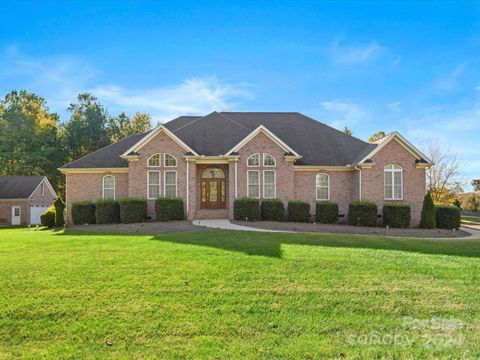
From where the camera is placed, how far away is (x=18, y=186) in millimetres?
38188

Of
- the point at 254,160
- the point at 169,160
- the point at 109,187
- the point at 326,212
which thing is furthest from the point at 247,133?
the point at 109,187

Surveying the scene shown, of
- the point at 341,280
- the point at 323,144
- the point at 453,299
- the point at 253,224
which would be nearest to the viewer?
the point at 453,299

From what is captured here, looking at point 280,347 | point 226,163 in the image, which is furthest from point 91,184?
point 280,347

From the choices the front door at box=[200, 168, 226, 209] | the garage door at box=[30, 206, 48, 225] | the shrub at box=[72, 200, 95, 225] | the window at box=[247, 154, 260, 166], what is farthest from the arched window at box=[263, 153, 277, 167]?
the garage door at box=[30, 206, 48, 225]

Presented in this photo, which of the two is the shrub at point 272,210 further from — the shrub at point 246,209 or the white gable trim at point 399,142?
the white gable trim at point 399,142

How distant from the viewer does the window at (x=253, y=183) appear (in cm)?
2123

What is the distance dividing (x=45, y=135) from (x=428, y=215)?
47.0 m

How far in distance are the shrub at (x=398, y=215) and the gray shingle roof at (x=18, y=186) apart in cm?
3822

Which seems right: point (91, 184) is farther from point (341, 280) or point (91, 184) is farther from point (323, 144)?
point (341, 280)

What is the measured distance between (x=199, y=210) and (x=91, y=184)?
7.93m

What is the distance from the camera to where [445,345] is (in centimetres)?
487

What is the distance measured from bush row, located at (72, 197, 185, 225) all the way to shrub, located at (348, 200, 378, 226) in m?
10.8

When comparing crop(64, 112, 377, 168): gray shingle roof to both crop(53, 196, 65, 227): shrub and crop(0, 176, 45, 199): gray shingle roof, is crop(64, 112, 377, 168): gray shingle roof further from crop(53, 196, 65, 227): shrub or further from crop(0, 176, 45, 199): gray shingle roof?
crop(0, 176, 45, 199): gray shingle roof

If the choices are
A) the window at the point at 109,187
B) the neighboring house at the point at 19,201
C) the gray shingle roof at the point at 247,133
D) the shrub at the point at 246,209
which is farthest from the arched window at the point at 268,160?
the neighboring house at the point at 19,201
